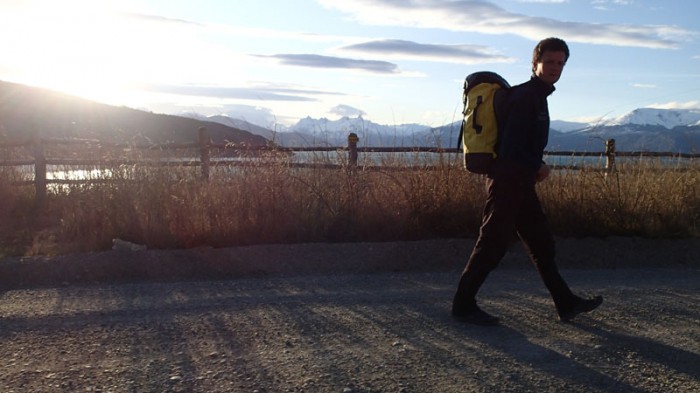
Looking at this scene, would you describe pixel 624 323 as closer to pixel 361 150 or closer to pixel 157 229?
pixel 157 229

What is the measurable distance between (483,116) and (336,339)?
6.11 ft

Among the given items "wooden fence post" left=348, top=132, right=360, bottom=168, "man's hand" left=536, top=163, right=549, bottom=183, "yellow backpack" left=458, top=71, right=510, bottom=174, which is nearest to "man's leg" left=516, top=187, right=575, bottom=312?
"man's hand" left=536, top=163, right=549, bottom=183

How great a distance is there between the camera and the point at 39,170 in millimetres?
12828

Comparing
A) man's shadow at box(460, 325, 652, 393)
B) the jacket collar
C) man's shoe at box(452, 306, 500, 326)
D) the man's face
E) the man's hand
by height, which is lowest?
man's shadow at box(460, 325, 652, 393)

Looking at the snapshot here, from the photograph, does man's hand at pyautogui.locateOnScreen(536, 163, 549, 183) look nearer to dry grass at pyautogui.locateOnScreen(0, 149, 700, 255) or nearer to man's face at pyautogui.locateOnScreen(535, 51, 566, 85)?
man's face at pyautogui.locateOnScreen(535, 51, 566, 85)

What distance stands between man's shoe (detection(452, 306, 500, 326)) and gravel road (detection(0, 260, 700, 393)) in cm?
8

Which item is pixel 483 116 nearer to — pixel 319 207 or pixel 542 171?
pixel 542 171

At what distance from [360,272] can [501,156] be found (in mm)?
2543

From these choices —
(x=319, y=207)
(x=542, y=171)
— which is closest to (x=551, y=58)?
(x=542, y=171)

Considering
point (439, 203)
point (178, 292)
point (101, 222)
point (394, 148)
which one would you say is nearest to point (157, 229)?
point (101, 222)

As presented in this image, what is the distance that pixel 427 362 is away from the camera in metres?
4.28

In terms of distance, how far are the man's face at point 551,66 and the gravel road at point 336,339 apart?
1760 mm

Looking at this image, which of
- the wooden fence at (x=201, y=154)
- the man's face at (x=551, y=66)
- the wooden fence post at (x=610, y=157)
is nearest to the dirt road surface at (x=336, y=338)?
the man's face at (x=551, y=66)

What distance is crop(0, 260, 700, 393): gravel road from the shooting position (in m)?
4.00
